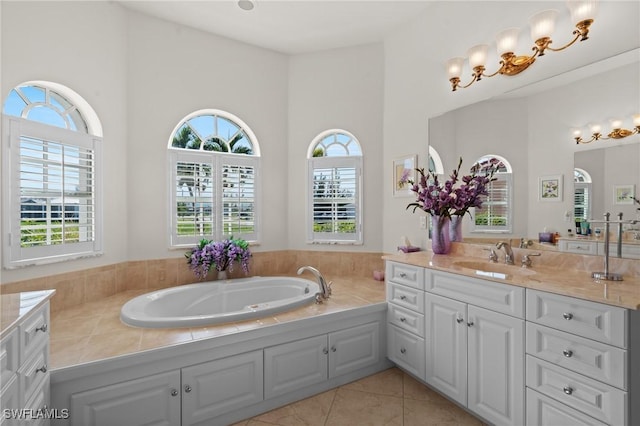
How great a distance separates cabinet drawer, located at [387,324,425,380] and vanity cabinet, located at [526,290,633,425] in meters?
0.71

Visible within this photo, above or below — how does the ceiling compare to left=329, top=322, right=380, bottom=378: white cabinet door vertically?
above

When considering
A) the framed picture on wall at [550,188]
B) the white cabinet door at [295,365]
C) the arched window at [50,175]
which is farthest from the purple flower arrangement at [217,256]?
the framed picture on wall at [550,188]

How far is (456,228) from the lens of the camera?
255cm

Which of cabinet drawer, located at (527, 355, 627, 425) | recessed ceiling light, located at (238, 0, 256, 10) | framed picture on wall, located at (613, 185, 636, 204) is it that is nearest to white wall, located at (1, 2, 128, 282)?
recessed ceiling light, located at (238, 0, 256, 10)

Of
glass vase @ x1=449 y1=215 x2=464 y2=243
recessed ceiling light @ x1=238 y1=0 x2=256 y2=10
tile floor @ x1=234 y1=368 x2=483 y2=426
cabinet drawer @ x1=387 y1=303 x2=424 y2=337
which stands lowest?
tile floor @ x1=234 y1=368 x2=483 y2=426

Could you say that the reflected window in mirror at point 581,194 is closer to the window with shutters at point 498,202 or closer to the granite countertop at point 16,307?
the window with shutters at point 498,202

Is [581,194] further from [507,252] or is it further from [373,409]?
[373,409]

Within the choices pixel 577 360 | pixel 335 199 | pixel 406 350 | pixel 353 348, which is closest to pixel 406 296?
pixel 406 350

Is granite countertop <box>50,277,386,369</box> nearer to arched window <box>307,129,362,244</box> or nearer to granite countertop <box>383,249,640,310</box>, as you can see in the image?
granite countertop <box>383,249,640,310</box>

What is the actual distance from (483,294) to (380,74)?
2.49m

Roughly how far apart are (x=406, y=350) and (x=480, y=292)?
2.65 feet

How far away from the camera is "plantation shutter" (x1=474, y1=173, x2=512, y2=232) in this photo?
2.22 meters

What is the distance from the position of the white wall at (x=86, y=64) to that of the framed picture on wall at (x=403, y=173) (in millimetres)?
2590

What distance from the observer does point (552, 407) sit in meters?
1.46
